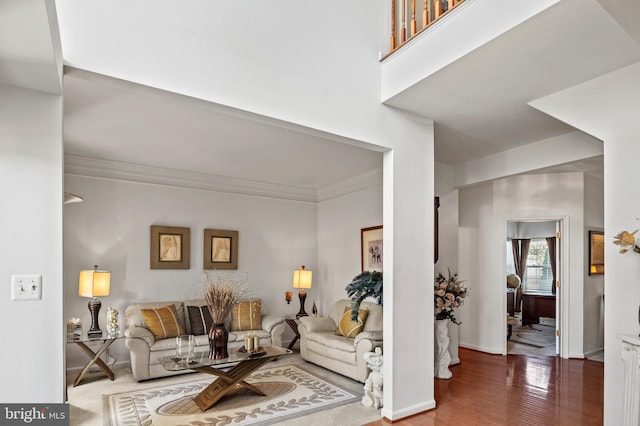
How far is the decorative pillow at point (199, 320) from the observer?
5.24 m

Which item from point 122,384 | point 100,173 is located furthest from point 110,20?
point 122,384

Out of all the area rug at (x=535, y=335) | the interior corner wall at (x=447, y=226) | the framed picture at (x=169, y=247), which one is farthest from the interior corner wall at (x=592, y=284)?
the framed picture at (x=169, y=247)

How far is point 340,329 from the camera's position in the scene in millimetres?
5219

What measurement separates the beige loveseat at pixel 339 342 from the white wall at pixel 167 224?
1.25 m

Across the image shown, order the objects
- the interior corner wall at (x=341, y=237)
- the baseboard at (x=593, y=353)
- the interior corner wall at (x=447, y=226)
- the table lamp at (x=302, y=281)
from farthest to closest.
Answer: the table lamp at (x=302, y=281) → the interior corner wall at (x=341, y=237) → the baseboard at (x=593, y=353) → the interior corner wall at (x=447, y=226)

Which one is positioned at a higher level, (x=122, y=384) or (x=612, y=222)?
(x=612, y=222)

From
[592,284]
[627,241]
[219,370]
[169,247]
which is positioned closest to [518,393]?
[627,241]

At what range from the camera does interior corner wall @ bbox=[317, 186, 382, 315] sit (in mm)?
6137

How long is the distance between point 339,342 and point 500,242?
2976 mm

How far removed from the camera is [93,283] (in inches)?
184

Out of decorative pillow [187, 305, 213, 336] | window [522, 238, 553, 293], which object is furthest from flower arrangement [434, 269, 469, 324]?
window [522, 238, 553, 293]

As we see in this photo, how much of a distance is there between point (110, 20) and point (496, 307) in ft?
19.1

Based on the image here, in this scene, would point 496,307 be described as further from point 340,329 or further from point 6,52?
point 6,52
